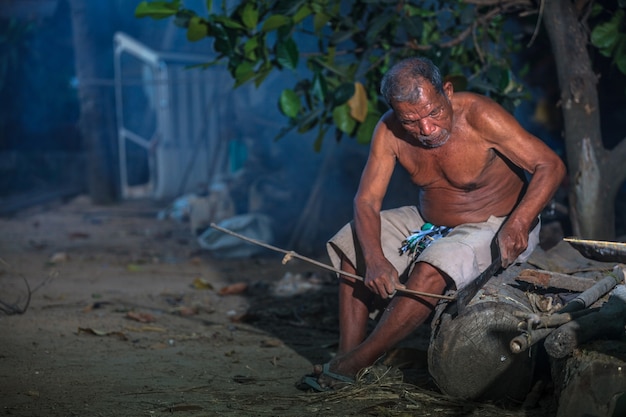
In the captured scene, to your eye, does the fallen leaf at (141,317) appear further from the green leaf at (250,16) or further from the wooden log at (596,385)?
the wooden log at (596,385)

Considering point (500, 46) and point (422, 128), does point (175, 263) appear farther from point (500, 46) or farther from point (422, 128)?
point (422, 128)

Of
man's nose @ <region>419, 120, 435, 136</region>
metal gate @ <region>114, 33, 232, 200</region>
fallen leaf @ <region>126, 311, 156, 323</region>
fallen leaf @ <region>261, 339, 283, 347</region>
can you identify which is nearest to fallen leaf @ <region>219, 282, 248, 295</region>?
fallen leaf @ <region>126, 311, 156, 323</region>

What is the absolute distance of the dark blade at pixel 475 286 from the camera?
3158 millimetres

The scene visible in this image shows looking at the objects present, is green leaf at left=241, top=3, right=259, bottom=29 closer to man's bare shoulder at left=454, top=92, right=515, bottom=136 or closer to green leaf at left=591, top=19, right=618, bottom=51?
man's bare shoulder at left=454, top=92, right=515, bottom=136

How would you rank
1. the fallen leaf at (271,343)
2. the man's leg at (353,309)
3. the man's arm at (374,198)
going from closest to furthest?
1. the man's arm at (374,198)
2. the man's leg at (353,309)
3. the fallen leaf at (271,343)

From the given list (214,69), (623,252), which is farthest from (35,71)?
(623,252)

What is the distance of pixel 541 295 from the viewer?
3.37 meters

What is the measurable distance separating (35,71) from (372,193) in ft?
49.6

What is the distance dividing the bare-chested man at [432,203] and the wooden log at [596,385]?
701 millimetres

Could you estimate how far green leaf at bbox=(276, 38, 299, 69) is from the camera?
4.65 metres

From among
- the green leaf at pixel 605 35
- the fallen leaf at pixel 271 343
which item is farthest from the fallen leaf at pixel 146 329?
the green leaf at pixel 605 35

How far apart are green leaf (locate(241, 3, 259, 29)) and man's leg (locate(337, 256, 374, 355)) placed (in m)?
1.86

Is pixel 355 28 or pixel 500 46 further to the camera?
pixel 500 46

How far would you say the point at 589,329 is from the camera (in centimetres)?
273
